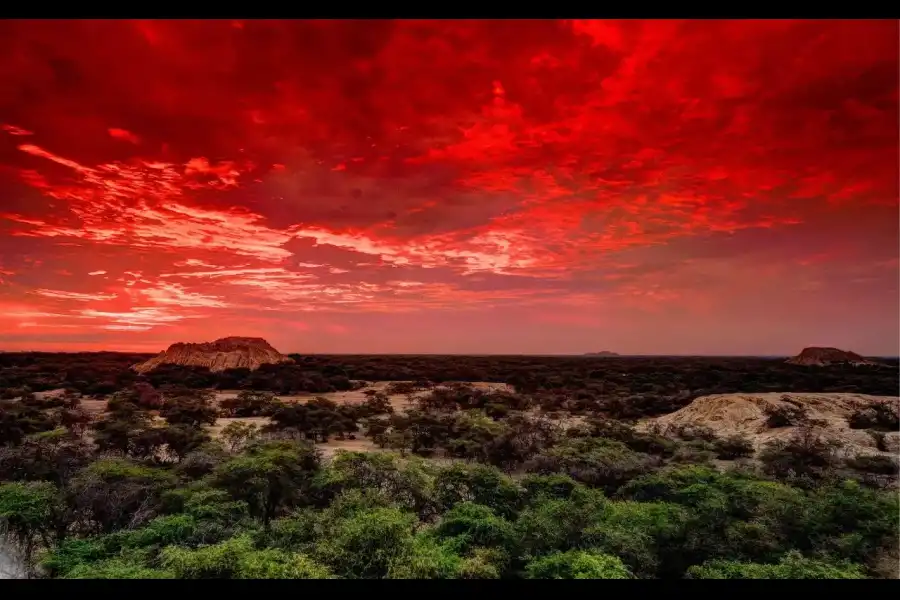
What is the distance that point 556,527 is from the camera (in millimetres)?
5551

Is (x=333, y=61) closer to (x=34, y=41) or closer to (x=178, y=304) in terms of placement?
(x=34, y=41)

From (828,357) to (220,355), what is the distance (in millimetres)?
13557

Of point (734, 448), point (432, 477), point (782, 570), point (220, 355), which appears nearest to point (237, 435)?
point (220, 355)

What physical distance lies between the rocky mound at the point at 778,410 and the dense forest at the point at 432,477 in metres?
0.21

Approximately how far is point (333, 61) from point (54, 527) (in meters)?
8.19

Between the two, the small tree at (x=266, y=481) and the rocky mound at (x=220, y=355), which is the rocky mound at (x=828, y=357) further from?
the rocky mound at (x=220, y=355)

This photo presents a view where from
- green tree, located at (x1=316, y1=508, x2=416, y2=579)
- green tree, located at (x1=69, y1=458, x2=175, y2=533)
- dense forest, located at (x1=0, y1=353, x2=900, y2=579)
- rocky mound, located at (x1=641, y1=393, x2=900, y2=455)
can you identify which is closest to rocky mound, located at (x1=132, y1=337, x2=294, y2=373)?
dense forest, located at (x1=0, y1=353, x2=900, y2=579)

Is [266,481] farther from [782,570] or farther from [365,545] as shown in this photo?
[782,570]

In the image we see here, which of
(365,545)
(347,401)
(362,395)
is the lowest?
(365,545)

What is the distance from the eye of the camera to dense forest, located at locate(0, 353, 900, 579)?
509cm

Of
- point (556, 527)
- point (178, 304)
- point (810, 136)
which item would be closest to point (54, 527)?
point (178, 304)

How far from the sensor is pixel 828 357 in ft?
29.2

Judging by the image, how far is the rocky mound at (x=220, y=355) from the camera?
32.9ft
